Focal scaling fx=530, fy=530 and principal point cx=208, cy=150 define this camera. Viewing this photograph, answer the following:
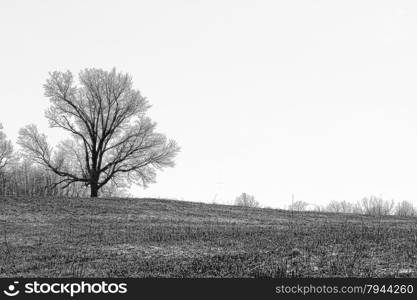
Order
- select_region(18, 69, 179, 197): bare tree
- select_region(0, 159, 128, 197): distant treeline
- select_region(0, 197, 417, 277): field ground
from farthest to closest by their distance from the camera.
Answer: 1. select_region(0, 159, 128, 197): distant treeline
2. select_region(18, 69, 179, 197): bare tree
3. select_region(0, 197, 417, 277): field ground

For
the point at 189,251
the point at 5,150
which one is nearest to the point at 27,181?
the point at 5,150

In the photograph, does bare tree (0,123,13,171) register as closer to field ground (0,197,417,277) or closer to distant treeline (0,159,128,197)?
distant treeline (0,159,128,197)

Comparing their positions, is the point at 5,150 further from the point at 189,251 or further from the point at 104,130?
the point at 189,251

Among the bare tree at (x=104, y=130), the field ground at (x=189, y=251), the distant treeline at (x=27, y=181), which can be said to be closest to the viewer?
the field ground at (x=189, y=251)

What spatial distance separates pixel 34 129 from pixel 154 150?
1076 cm

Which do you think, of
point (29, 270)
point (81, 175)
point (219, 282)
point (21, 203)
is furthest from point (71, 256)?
point (81, 175)

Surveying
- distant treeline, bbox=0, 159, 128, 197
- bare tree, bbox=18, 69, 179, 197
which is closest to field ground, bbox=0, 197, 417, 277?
bare tree, bbox=18, 69, 179, 197

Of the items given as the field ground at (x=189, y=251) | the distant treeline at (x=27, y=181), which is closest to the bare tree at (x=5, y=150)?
the distant treeline at (x=27, y=181)

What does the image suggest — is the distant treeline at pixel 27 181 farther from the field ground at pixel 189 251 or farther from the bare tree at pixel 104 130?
the field ground at pixel 189 251

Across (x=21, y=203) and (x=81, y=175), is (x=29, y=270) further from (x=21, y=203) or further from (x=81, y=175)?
(x=81, y=175)

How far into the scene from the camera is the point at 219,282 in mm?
9641

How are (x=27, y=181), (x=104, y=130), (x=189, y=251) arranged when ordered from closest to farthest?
(x=189, y=251)
(x=104, y=130)
(x=27, y=181)

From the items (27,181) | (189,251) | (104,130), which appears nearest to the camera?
(189,251)

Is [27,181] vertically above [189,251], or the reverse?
[27,181]
